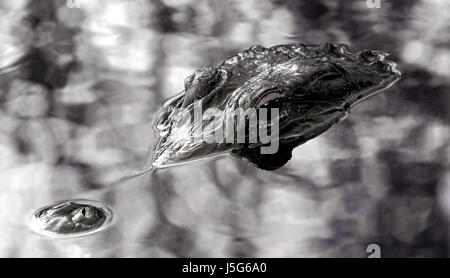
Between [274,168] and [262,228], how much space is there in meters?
0.66

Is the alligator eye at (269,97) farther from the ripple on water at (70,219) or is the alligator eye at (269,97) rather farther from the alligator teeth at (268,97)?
the ripple on water at (70,219)

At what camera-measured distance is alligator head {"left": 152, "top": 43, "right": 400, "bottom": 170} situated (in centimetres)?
579

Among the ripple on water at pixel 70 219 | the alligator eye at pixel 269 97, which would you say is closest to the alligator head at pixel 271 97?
the alligator eye at pixel 269 97

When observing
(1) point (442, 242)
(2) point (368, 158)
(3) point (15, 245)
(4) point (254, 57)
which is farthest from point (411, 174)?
(3) point (15, 245)

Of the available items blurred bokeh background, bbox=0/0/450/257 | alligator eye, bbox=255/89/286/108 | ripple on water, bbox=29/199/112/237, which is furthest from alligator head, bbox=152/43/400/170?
ripple on water, bbox=29/199/112/237

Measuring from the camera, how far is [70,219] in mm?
5062

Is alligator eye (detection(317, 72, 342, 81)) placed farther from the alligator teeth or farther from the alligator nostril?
the alligator nostril

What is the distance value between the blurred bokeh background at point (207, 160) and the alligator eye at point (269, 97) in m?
0.39

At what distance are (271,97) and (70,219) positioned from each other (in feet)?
5.54

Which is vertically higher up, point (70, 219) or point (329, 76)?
point (329, 76)

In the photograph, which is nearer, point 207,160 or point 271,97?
point 207,160

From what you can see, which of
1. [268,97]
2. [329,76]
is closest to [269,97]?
[268,97]

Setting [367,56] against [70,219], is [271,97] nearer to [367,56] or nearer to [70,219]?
[367,56]

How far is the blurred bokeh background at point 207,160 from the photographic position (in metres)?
5.03
